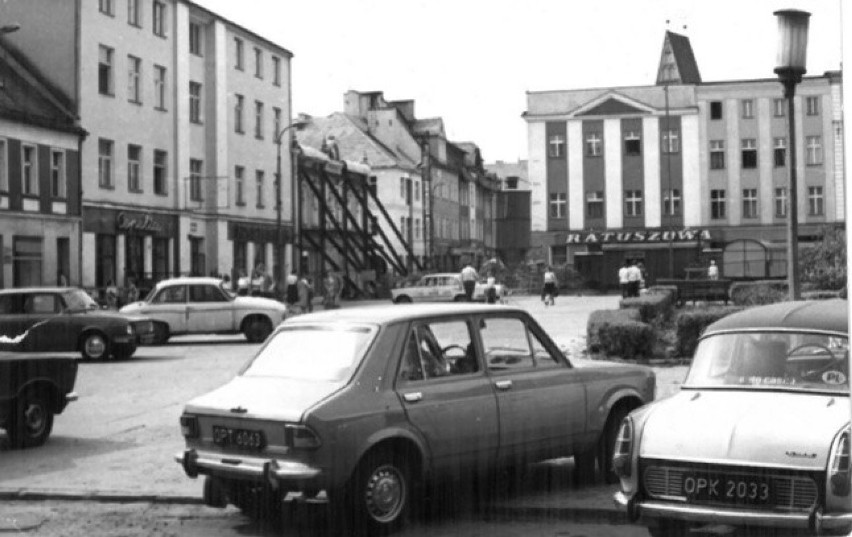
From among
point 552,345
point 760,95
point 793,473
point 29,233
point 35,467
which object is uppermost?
point 760,95

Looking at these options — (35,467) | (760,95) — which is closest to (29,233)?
(35,467)

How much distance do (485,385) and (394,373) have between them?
665 millimetres

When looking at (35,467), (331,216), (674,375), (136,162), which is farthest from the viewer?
(331,216)

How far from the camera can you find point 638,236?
33.4 m

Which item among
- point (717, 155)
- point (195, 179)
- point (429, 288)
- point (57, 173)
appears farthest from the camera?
point (195, 179)

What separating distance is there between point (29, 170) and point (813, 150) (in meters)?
6.93

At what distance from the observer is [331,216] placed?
2478 centimetres

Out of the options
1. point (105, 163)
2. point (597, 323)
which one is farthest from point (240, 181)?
point (597, 323)

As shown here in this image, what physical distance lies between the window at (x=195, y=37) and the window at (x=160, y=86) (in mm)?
734

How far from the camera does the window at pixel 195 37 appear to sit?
15.4m

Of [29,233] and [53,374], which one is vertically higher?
[29,233]

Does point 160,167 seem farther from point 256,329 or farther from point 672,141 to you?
point 672,141

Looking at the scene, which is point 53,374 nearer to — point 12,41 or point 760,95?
point 12,41

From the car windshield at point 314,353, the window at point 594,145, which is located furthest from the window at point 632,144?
the car windshield at point 314,353
